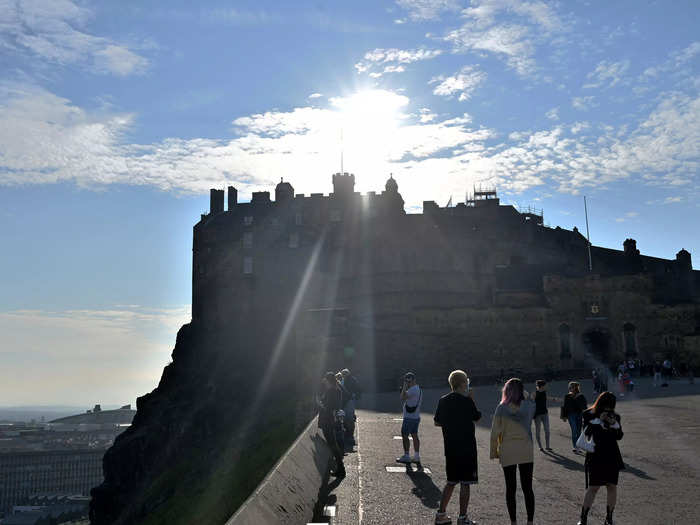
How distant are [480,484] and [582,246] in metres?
59.5

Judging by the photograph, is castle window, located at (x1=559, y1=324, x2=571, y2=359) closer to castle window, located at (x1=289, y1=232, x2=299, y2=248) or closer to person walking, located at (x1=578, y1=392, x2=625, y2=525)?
castle window, located at (x1=289, y1=232, x2=299, y2=248)

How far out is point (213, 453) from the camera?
4847 centimetres

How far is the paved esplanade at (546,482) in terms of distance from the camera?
29.1 feet

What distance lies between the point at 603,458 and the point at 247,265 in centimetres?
6256

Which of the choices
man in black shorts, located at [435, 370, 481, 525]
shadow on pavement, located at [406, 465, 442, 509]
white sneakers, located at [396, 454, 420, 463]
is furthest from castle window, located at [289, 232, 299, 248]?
man in black shorts, located at [435, 370, 481, 525]

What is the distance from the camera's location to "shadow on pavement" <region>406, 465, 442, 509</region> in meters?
9.66

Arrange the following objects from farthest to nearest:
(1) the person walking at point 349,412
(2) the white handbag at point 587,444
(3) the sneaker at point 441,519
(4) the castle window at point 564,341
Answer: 1. (4) the castle window at point 564,341
2. (1) the person walking at point 349,412
3. (2) the white handbag at point 587,444
4. (3) the sneaker at point 441,519

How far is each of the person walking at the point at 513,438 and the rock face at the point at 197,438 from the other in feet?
73.9

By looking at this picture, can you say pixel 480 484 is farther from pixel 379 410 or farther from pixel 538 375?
pixel 538 375

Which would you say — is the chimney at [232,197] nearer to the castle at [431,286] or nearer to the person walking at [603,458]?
the castle at [431,286]

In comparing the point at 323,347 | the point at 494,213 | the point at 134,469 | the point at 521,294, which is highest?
the point at 494,213

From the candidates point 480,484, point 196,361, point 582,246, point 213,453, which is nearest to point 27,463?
point 196,361

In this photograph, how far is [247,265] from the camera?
227 feet

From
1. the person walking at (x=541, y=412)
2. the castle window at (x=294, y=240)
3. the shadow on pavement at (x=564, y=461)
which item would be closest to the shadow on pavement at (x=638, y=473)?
the shadow on pavement at (x=564, y=461)
